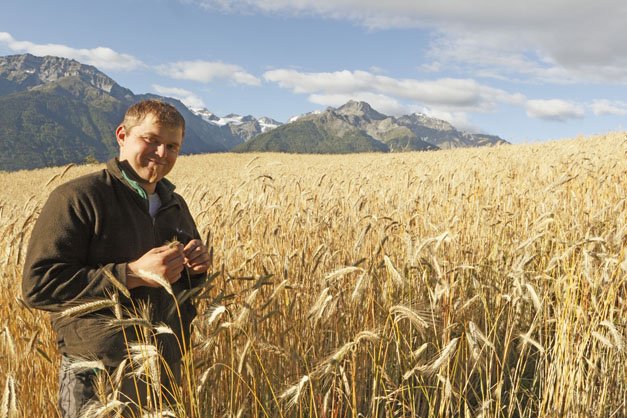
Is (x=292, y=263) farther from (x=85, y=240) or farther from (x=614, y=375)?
(x=614, y=375)

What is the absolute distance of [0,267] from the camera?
130 inches

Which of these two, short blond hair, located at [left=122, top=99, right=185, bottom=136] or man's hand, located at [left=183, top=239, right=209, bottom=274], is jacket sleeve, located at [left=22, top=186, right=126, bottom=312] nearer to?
man's hand, located at [left=183, top=239, right=209, bottom=274]

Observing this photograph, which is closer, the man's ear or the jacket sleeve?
the jacket sleeve

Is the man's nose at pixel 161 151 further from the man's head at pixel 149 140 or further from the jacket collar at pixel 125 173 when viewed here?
the jacket collar at pixel 125 173

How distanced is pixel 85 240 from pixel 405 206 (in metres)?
3.24

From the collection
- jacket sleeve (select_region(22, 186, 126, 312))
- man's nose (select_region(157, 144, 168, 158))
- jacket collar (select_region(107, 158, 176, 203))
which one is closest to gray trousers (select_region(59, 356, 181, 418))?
jacket sleeve (select_region(22, 186, 126, 312))

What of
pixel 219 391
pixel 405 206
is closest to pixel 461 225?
pixel 405 206

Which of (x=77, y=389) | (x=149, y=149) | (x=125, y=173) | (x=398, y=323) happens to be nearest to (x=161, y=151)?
(x=149, y=149)

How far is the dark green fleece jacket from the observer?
1680mm

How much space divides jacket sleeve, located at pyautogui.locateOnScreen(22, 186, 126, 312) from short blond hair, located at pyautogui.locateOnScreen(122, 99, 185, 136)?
0.44 meters

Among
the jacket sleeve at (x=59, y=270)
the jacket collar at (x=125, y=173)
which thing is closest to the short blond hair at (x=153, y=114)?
the jacket collar at (x=125, y=173)

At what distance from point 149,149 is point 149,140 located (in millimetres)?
37

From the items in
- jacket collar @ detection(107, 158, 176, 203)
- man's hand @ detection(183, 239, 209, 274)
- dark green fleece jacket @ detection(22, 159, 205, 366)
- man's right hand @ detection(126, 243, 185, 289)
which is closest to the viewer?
man's right hand @ detection(126, 243, 185, 289)

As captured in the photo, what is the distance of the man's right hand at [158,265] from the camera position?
1.58 metres
